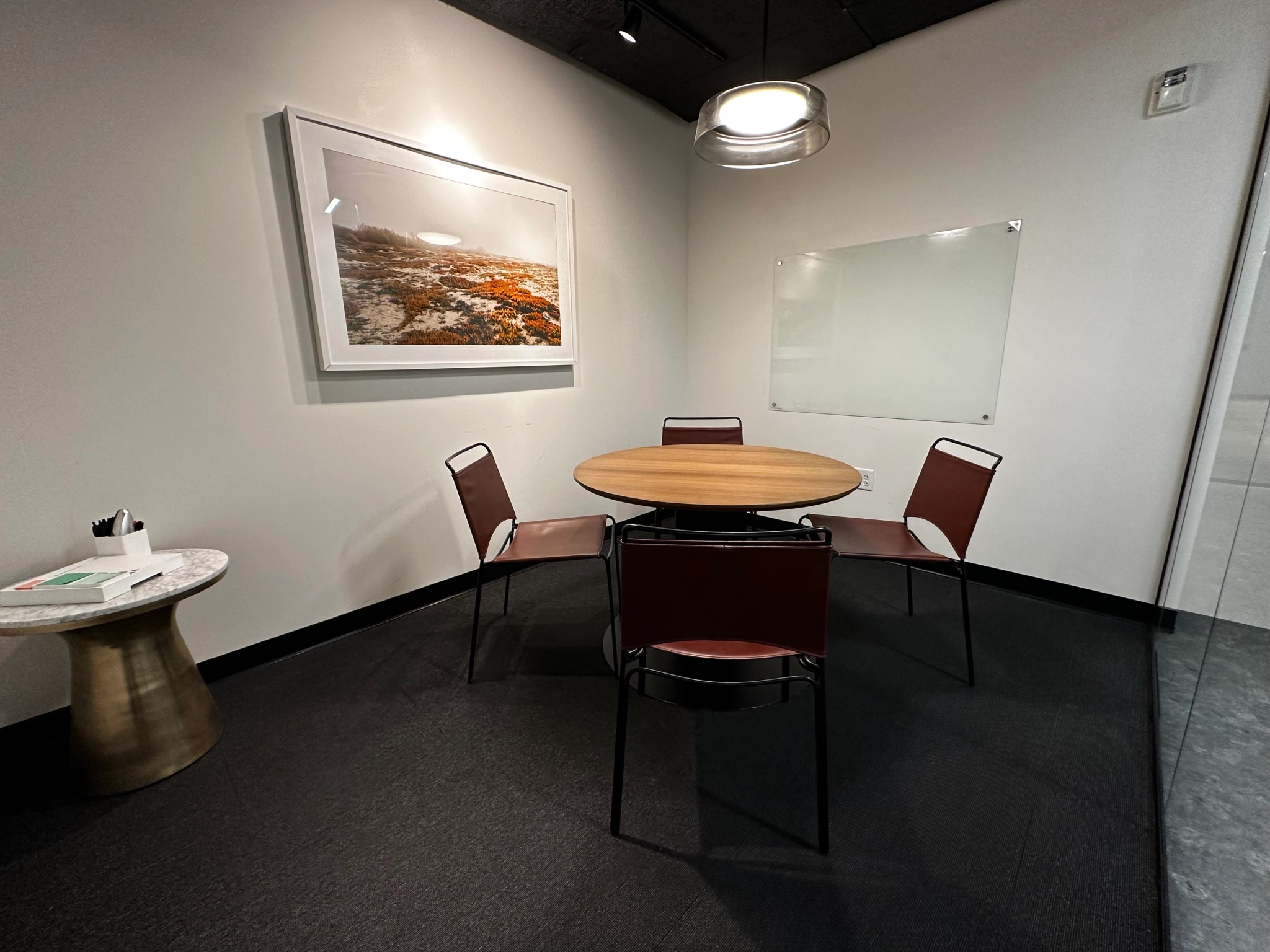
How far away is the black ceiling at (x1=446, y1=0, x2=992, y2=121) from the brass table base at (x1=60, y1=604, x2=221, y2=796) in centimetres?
280

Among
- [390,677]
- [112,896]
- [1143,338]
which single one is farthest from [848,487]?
[112,896]

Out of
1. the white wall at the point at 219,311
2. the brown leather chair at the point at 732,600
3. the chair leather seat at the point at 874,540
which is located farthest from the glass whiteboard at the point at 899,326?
the brown leather chair at the point at 732,600

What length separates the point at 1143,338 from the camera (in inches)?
82.7

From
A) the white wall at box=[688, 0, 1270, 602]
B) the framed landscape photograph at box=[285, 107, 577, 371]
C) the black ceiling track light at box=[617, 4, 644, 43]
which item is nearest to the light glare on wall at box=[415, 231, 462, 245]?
the framed landscape photograph at box=[285, 107, 577, 371]

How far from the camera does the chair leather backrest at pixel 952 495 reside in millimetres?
1742

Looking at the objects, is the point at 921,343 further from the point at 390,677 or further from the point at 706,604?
the point at 390,677

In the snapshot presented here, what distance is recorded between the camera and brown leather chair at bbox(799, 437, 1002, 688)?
1758 millimetres

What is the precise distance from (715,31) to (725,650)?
2954 mm

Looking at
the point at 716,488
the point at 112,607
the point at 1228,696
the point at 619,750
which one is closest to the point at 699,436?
the point at 716,488

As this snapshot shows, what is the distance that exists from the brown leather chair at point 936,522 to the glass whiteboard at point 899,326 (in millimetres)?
775

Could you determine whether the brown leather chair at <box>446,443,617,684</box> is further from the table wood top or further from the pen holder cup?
the pen holder cup

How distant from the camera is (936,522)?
6.62 ft

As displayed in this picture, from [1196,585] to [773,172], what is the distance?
2897mm

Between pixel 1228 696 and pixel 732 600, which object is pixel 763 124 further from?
pixel 1228 696
